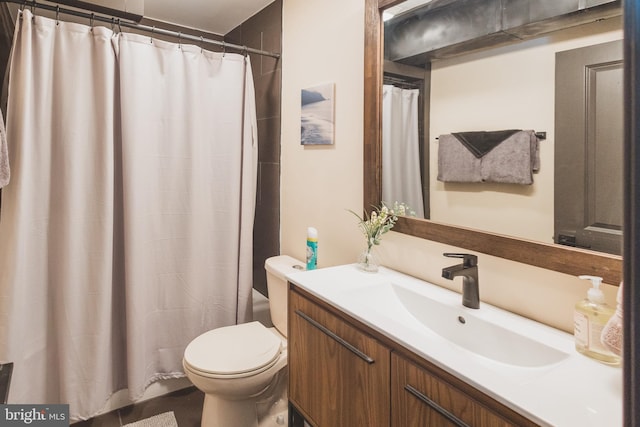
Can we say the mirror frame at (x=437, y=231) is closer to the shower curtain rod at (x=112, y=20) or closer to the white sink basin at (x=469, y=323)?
the white sink basin at (x=469, y=323)

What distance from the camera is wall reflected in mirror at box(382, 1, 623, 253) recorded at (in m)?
1.11

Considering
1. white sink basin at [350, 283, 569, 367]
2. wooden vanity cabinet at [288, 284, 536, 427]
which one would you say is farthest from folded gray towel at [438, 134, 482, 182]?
wooden vanity cabinet at [288, 284, 536, 427]

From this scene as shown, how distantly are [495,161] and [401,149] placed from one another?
16.6 inches

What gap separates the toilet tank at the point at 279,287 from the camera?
199 cm

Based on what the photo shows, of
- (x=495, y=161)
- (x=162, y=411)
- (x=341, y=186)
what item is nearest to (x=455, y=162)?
(x=495, y=161)

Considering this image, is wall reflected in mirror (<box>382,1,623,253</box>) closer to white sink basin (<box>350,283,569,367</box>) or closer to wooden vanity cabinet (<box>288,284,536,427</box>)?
white sink basin (<box>350,283,569,367</box>)

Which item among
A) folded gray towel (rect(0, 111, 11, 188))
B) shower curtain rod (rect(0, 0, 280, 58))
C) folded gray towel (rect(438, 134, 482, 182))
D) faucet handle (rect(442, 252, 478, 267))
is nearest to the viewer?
faucet handle (rect(442, 252, 478, 267))

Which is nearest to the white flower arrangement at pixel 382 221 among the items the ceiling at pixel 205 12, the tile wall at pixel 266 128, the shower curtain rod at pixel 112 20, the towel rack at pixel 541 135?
the towel rack at pixel 541 135

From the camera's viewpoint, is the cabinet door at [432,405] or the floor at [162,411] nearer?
the cabinet door at [432,405]

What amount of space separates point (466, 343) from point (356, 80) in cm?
122

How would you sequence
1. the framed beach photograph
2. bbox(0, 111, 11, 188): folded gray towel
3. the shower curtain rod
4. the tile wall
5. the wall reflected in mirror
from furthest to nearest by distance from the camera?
the tile wall, the framed beach photograph, the shower curtain rod, bbox(0, 111, 11, 188): folded gray towel, the wall reflected in mirror

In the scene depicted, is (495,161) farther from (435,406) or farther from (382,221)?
(435,406)

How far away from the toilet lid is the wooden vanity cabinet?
214 millimetres

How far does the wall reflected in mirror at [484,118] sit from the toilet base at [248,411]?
1.12 m
